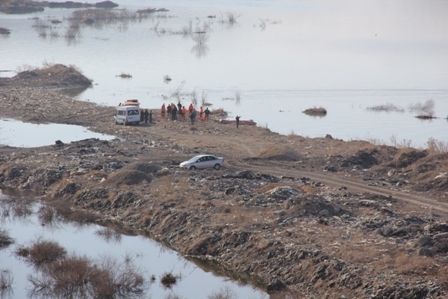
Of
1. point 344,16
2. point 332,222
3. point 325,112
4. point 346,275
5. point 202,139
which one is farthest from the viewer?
point 344,16

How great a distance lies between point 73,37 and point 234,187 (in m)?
88.9

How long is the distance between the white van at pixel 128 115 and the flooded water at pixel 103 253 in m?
16.4

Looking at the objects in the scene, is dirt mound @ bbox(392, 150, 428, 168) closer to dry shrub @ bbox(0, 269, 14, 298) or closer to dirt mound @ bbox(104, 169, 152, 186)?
dirt mound @ bbox(104, 169, 152, 186)

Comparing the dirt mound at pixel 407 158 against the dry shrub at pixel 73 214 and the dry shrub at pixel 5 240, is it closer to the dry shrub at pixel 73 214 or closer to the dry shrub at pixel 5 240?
the dry shrub at pixel 73 214

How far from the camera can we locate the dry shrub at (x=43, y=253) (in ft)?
82.7

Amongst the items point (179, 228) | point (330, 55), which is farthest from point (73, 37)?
point (179, 228)

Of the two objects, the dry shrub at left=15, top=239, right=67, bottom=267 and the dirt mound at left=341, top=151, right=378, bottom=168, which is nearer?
the dry shrub at left=15, top=239, right=67, bottom=267

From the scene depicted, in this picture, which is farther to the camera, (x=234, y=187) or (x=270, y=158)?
(x=270, y=158)

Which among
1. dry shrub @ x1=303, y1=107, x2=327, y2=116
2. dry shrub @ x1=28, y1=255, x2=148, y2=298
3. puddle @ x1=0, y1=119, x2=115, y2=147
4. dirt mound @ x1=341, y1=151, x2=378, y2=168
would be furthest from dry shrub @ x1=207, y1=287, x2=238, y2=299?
dry shrub @ x1=303, y1=107, x2=327, y2=116

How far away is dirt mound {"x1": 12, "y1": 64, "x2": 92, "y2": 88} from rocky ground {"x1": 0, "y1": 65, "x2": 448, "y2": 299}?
23.2 m

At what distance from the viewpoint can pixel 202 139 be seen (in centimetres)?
4300

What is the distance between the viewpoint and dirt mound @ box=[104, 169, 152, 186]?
3284 cm

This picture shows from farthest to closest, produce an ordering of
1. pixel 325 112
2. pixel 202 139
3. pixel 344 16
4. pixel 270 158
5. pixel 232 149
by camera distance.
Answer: pixel 344 16, pixel 325 112, pixel 202 139, pixel 232 149, pixel 270 158

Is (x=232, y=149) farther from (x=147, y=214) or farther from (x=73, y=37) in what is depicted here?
(x=73, y=37)
